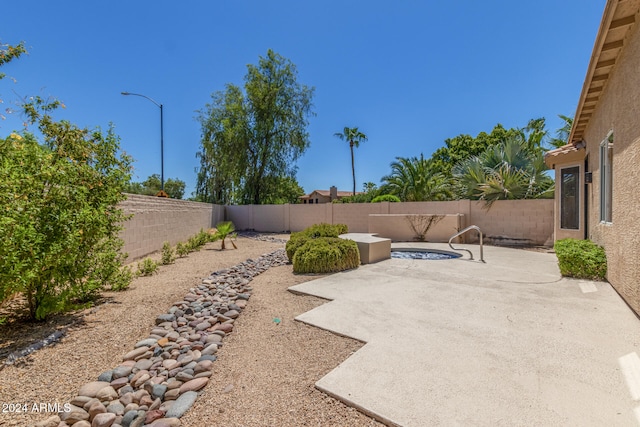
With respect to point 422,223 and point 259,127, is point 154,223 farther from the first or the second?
point 259,127

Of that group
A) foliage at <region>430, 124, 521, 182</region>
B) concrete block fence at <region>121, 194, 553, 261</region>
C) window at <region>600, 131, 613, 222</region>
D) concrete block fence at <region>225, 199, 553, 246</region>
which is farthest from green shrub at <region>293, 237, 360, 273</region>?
foliage at <region>430, 124, 521, 182</region>

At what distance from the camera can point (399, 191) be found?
18.3 m

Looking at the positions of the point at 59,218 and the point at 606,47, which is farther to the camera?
the point at 606,47

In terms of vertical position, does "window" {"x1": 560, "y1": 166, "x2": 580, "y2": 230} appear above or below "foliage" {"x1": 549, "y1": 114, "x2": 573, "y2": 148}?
below

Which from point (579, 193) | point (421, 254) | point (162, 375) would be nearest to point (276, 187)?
point (421, 254)

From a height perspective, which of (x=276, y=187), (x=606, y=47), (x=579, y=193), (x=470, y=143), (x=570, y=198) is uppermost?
(x=470, y=143)

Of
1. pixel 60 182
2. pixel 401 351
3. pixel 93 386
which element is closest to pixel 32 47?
pixel 60 182

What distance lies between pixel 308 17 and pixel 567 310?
1183cm

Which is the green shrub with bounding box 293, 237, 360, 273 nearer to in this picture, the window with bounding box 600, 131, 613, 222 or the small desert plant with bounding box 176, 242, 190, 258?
the small desert plant with bounding box 176, 242, 190, 258

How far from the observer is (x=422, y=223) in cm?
1193

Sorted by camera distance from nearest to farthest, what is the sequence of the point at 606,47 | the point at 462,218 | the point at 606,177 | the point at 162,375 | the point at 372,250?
the point at 162,375, the point at 606,47, the point at 606,177, the point at 372,250, the point at 462,218

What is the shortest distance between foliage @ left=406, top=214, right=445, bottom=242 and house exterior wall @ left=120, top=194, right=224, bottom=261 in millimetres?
9974

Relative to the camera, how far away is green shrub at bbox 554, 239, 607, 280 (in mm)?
5219

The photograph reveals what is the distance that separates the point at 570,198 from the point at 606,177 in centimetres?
280
